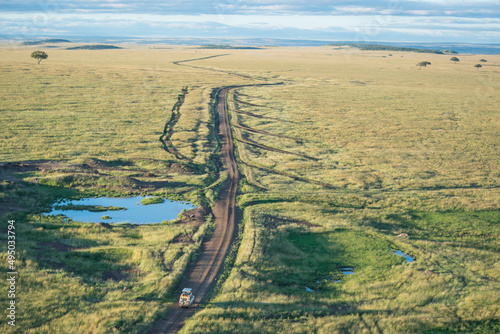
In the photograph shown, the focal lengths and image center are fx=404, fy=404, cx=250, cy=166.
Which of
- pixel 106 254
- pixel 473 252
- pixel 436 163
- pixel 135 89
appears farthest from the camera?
pixel 135 89

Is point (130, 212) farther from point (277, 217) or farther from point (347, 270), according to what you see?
point (347, 270)

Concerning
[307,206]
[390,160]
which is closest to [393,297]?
[307,206]

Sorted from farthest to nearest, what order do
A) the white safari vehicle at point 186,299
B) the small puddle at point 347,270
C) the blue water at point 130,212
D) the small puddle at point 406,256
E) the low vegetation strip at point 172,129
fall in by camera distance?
the low vegetation strip at point 172,129
the blue water at point 130,212
the small puddle at point 406,256
the small puddle at point 347,270
the white safari vehicle at point 186,299

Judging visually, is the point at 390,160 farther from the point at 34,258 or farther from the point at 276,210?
the point at 34,258

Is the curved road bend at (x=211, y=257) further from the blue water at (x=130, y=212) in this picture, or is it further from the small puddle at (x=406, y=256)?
the small puddle at (x=406, y=256)

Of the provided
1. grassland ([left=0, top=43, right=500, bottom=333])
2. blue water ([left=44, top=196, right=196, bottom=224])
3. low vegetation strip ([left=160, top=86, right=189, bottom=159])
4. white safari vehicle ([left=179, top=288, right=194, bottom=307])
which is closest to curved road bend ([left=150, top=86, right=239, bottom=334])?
white safari vehicle ([left=179, top=288, right=194, bottom=307])

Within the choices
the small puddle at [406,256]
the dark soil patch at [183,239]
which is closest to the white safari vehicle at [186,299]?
the dark soil patch at [183,239]
